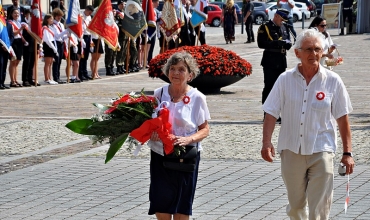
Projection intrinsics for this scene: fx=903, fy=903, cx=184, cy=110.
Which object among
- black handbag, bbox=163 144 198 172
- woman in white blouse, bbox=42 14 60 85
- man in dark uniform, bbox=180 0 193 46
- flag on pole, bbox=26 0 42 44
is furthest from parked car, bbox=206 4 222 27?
black handbag, bbox=163 144 198 172

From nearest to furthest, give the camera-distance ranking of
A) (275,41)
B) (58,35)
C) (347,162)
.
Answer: (347,162) < (275,41) < (58,35)

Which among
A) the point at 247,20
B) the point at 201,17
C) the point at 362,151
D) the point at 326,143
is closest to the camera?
the point at 326,143

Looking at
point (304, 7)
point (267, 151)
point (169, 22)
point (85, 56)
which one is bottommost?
point (304, 7)

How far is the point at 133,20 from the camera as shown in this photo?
25016 millimetres

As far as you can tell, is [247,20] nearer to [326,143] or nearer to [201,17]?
[201,17]

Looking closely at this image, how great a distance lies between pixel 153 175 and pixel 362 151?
5.57 meters

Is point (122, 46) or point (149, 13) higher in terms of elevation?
point (149, 13)

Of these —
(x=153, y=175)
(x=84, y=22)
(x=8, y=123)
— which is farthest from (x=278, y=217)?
(x=84, y=22)

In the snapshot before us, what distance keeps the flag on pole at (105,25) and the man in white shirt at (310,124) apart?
16.6 meters

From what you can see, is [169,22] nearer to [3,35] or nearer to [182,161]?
[3,35]

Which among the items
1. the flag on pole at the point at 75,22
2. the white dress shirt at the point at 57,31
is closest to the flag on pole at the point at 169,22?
the flag on pole at the point at 75,22

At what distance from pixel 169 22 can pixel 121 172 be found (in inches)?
698

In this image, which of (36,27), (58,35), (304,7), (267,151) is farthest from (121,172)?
(304,7)

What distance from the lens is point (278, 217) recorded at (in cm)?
796
